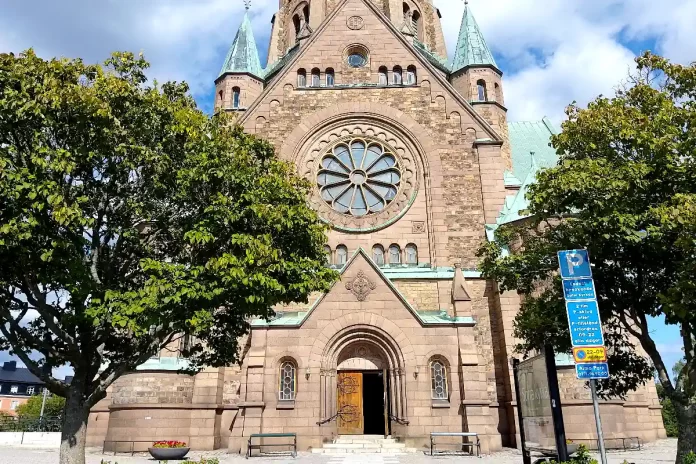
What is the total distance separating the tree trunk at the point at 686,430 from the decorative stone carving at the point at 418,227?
13.6 meters

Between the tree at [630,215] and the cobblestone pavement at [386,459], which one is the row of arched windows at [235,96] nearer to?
the cobblestone pavement at [386,459]

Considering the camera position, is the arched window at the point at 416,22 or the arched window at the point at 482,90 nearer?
the arched window at the point at 482,90

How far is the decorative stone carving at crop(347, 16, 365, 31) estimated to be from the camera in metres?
29.0

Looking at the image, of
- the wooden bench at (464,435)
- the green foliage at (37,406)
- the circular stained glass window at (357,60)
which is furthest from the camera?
the green foliage at (37,406)

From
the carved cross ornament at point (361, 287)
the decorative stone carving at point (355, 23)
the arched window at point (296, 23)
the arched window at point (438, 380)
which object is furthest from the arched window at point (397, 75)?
the arched window at point (438, 380)

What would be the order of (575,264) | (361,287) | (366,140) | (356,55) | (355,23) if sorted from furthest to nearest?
1. (355,23)
2. (356,55)
3. (366,140)
4. (361,287)
5. (575,264)

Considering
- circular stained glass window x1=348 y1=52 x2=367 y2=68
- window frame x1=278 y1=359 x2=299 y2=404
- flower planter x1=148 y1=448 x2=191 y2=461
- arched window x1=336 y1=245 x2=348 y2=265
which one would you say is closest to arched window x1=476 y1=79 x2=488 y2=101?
circular stained glass window x1=348 y1=52 x2=367 y2=68

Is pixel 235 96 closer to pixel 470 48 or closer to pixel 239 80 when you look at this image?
pixel 239 80

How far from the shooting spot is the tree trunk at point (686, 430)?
37.2 feet

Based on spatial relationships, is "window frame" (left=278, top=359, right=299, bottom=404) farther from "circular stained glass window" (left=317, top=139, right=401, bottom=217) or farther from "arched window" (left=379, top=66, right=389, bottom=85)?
"arched window" (left=379, top=66, right=389, bottom=85)

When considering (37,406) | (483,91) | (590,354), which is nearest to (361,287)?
(590,354)

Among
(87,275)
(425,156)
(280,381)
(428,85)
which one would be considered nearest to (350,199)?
(425,156)

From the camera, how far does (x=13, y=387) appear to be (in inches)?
3356

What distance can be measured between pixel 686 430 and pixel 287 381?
41.3 feet
